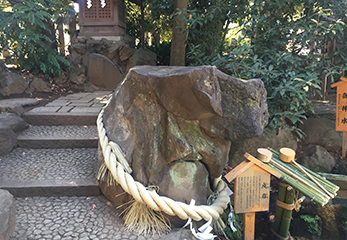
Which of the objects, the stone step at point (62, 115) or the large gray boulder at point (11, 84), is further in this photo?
the large gray boulder at point (11, 84)

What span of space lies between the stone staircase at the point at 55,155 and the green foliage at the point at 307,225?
2.59m

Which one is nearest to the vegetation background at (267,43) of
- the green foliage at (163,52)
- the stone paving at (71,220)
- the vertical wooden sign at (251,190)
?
the vertical wooden sign at (251,190)

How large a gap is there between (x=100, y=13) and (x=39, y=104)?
12.0ft

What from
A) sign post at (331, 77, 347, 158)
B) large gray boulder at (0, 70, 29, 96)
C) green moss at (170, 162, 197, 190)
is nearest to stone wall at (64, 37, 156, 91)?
large gray boulder at (0, 70, 29, 96)

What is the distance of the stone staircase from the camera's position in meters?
2.61

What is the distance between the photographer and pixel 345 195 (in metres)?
3.60

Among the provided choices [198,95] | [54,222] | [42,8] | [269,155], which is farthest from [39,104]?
[269,155]

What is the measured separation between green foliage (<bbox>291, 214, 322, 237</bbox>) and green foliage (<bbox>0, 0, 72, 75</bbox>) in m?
5.64

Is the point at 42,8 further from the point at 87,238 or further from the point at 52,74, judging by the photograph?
the point at 87,238

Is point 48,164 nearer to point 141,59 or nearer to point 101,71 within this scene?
point 101,71

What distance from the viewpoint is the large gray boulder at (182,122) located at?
6.31 feet

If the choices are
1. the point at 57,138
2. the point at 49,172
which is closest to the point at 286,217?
the point at 49,172

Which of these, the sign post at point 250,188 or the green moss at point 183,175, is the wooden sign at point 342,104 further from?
the green moss at point 183,175

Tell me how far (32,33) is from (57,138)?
3.05m
